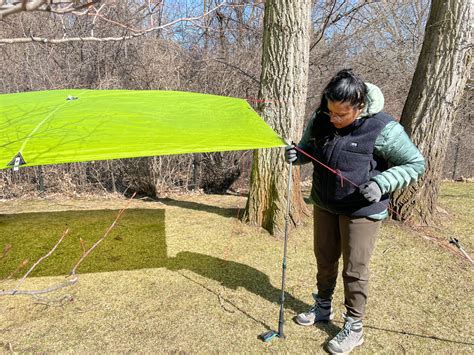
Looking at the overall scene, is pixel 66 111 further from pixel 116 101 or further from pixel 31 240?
pixel 31 240

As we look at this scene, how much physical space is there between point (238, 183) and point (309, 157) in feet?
13.9

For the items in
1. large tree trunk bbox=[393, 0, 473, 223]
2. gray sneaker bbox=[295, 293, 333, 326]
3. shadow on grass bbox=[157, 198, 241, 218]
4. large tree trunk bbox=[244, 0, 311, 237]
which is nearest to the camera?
gray sneaker bbox=[295, 293, 333, 326]

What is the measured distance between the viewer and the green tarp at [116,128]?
1875 millimetres

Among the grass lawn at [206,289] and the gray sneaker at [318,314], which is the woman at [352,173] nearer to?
the gray sneaker at [318,314]

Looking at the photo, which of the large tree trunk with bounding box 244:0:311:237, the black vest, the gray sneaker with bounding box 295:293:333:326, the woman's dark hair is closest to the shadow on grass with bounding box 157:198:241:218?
the large tree trunk with bounding box 244:0:311:237

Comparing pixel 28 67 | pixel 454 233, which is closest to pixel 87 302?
pixel 454 233

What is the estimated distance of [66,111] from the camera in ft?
8.13

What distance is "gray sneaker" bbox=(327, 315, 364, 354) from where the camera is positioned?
199 cm

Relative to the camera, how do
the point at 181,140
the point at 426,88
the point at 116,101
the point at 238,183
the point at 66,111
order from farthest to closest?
the point at 238,183 → the point at 426,88 → the point at 116,101 → the point at 66,111 → the point at 181,140

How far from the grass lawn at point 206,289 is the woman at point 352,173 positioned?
527 millimetres

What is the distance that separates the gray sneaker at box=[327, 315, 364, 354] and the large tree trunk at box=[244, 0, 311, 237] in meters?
→ 1.57

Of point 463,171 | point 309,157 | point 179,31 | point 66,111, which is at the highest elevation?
point 179,31

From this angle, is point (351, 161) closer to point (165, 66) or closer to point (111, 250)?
point (111, 250)

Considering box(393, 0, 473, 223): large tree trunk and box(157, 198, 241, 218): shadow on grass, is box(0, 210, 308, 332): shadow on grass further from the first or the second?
box(393, 0, 473, 223): large tree trunk
